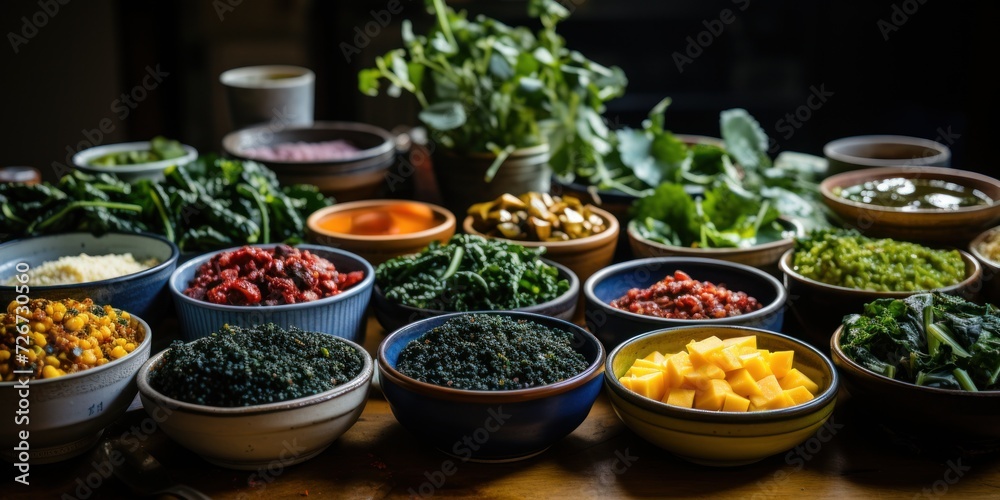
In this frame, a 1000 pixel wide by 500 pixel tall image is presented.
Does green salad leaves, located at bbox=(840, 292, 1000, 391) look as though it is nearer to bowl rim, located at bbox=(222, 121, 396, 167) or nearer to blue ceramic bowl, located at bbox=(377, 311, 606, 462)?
blue ceramic bowl, located at bbox=(377, 311, 606, 462)

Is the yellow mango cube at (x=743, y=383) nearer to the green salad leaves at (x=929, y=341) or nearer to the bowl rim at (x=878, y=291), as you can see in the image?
the green salad leaves at (x=929, y=341)

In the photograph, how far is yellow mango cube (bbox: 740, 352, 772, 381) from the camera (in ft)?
6.23

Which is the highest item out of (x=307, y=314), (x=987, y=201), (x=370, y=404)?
(x=987, y=201)

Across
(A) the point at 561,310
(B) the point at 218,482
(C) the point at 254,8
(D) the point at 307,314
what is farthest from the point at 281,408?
(C) the point at 254,8

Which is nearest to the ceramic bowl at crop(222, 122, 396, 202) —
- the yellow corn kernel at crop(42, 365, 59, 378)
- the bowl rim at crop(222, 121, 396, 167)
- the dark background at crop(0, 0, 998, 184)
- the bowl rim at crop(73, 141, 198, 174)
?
the bowl rim at crop(222, 121, 396, 167)

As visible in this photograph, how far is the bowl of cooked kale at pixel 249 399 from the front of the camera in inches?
68.7

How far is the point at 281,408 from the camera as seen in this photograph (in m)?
1.74

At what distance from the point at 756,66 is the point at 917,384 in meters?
4.48

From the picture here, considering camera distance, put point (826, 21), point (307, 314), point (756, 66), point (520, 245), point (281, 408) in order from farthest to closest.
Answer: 1. point (756, 66)
2. point (826, 21)
3. point (520, 245)
4. point (307, 314)
5. point (281, 408)

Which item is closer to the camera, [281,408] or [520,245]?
[281,408]

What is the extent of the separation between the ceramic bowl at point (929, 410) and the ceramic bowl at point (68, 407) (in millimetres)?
1562

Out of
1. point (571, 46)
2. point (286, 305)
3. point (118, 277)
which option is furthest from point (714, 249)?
point (571, 46)

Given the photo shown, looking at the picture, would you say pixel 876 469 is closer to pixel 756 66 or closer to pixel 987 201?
pixel 987 201

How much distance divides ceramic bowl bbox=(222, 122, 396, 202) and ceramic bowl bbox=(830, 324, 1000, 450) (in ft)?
5.91
